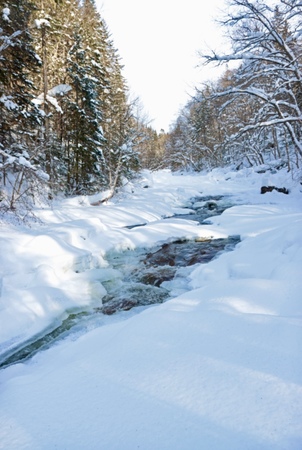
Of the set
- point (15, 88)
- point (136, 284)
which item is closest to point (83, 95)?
point (15, 88)

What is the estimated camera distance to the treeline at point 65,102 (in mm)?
9094

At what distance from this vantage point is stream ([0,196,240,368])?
3124 mm

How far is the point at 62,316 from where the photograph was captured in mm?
3512

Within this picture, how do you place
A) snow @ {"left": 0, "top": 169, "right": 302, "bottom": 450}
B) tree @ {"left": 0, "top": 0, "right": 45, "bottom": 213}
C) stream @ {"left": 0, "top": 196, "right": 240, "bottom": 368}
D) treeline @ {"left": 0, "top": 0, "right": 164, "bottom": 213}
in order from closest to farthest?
snow @ {"left": 0, "top": 169, "right": 302, "bottom": 450} → stream @ {"left": 0, "top": 196, "right": 240, "bottom": 368} → tree @ {"left": 0, "top": 0, "right": 45, "bottom": 213} → treeline @ {"left": 0, "top": 0, "right": 164, "bottom": 213}

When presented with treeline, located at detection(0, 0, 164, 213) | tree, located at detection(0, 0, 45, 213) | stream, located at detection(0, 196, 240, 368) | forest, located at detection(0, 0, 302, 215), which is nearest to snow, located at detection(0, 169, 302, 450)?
stream, located at detection(0, 196, 240, 368)

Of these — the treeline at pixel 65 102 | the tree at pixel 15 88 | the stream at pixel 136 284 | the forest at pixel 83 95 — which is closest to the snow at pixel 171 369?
the stream at pixel 136 284

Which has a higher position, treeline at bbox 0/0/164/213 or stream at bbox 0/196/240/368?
treeline at bbox 0/0/164/213

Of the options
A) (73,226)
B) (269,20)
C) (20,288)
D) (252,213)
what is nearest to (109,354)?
(20,288)

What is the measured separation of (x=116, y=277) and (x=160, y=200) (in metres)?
8.56

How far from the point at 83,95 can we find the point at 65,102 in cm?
116

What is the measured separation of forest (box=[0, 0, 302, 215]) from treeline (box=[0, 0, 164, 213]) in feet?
0.17

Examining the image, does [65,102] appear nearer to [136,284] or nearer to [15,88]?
[15,88]

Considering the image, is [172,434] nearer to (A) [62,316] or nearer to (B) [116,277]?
(A) [62,316]

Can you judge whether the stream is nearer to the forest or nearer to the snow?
the snow
